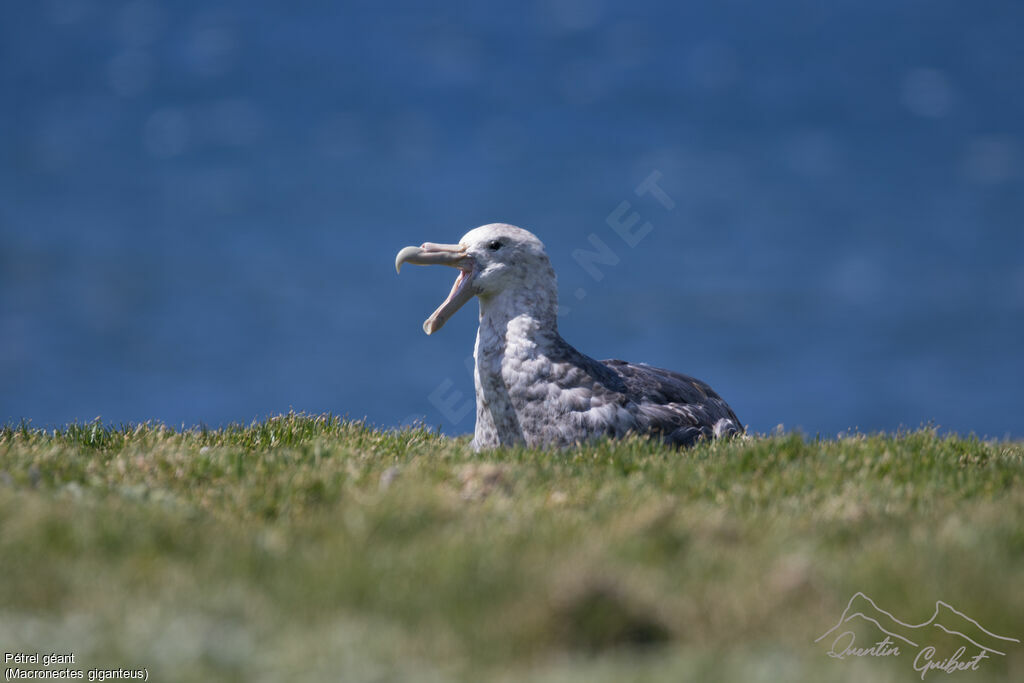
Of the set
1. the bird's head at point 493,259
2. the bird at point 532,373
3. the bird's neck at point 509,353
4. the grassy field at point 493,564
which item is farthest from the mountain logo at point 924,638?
the bird's head at point 493,259

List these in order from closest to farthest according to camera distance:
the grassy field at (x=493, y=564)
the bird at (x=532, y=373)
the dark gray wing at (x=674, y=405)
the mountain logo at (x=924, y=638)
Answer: the grassy field at (x=493, y=564) → the mountain logo at (x=924, y=638) → the bird at (x=532, y=373) → the dark gray wing at (x=674, y=405)

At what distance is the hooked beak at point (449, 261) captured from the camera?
8297mm

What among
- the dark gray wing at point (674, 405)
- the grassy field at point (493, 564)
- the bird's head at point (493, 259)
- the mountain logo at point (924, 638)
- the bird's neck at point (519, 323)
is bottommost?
the mountain logo at point (924, 638)

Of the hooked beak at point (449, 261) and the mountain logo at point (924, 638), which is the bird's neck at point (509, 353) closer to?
the hooked beak at point (449, 261)

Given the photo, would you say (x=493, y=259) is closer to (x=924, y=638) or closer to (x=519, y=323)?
(x=519, y=323)

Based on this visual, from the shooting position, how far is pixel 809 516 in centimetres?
559

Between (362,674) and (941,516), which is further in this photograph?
(941,516)

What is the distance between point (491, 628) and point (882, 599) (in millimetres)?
1609

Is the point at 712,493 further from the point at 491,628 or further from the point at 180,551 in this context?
the point at 180,551

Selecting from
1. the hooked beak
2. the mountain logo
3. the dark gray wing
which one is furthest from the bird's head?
the mountain logo

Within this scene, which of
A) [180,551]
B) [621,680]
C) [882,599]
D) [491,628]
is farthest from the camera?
[180,551]

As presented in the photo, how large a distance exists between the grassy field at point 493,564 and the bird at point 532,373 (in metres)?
1.00

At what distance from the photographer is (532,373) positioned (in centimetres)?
802

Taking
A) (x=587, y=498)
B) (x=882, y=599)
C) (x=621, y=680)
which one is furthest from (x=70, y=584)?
(x=882, y=599)
